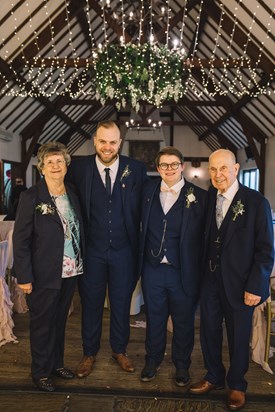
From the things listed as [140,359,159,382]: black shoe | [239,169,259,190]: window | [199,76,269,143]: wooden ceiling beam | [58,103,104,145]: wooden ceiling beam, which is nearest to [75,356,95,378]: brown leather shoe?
[140,359,159,382]: black shoe

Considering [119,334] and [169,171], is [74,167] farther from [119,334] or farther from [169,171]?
[119,334]

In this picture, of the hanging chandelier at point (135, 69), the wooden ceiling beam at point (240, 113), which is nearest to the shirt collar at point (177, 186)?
the hanging chandelier at point (135, 69)

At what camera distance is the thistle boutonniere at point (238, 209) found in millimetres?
2461

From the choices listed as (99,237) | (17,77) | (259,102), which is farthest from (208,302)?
(259,102)

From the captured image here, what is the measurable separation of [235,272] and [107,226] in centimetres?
94

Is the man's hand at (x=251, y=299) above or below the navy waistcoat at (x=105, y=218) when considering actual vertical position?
below

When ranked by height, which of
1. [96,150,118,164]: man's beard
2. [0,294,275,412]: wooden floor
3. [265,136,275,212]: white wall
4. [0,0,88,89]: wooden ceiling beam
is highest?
[0,0,88,89]: wooden ceiling beam

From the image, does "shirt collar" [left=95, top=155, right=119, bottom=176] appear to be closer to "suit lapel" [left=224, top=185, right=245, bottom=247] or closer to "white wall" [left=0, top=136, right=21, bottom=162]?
"suit lapel" [left=224, top=185, right=245, bottom=247]

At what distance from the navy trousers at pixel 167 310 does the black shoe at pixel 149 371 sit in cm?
5

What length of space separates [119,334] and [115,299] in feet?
0.99

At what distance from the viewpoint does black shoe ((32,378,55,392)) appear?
8.97 ft

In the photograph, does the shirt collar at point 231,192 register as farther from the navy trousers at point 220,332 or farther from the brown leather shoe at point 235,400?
the brown leather shoe at point 235,400

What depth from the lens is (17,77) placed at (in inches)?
358

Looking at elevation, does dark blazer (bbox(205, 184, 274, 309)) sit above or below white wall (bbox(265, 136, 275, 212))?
below
